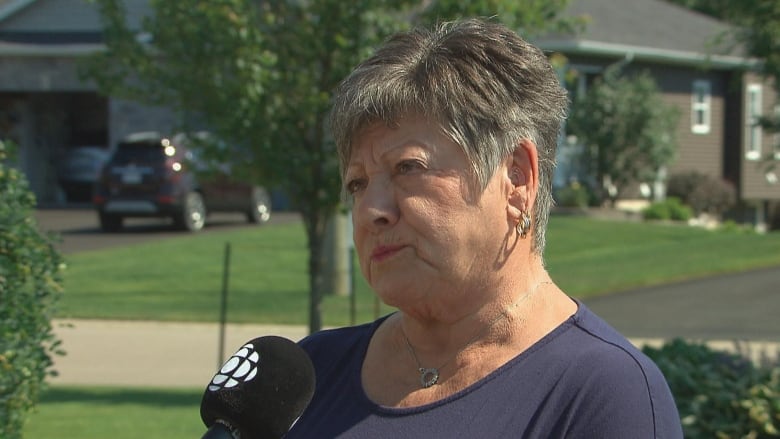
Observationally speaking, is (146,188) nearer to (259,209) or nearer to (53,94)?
(259,209)

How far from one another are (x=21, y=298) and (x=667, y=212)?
72.4 ft

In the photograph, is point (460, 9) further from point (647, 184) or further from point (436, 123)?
point (647, 184)

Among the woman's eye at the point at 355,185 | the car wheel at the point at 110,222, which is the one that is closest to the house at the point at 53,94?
the car wheel at the point at 110,222

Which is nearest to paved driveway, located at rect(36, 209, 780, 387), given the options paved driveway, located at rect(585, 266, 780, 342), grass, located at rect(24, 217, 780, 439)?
paved driveway, located at rect(585, 266, 780, 342)

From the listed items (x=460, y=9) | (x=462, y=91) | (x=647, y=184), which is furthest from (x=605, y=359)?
(x=647, y=184)

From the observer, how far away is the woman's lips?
89.1 inches

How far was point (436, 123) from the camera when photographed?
7.39 feet

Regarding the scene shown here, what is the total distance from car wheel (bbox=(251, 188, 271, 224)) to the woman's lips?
22.2m

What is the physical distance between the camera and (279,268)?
16.8 meters

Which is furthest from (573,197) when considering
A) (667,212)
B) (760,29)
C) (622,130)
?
(760,29)

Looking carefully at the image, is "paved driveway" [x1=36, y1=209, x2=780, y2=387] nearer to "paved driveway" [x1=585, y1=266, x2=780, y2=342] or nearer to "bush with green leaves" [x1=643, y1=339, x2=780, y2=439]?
"paved driveway" [x1=585, y1=266, x2=780, y2=342]

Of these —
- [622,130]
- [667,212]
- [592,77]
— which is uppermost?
[592,77]

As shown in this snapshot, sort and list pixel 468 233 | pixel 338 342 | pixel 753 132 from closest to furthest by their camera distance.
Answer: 1. pixel 468 233
2. pixel 338 342
3. pixel 753 132

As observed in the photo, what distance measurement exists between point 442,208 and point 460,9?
6.23 m
